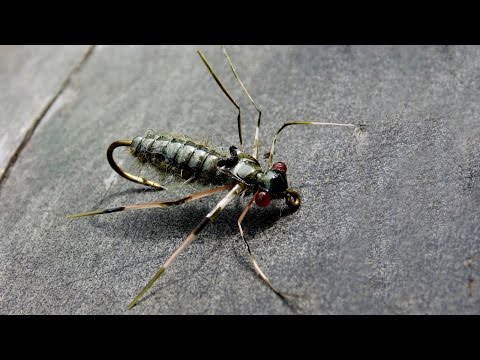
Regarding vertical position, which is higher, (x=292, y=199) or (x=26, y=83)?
(x=26, y=83)

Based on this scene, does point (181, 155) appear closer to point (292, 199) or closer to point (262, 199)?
point (262, 199)

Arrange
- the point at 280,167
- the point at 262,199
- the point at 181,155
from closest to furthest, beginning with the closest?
the point at 262,199, the point at 280,167, the point at 181,155

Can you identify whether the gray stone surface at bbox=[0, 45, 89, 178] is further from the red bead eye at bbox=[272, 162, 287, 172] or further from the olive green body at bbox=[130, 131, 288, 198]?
the red bead eye at bbox=[272, 162, 287, 172]

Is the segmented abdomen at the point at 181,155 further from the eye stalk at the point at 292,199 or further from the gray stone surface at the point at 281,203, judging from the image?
the eye stalk at the point at 292,199

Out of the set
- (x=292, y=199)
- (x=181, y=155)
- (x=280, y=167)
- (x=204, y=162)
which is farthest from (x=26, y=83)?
(x=292, y=199)

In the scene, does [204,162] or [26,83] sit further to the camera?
[26,83]

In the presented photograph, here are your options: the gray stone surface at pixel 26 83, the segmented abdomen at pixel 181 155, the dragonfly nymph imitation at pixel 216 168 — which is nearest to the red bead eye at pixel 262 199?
the dragonfly nymph imitation at pixel 216 168
